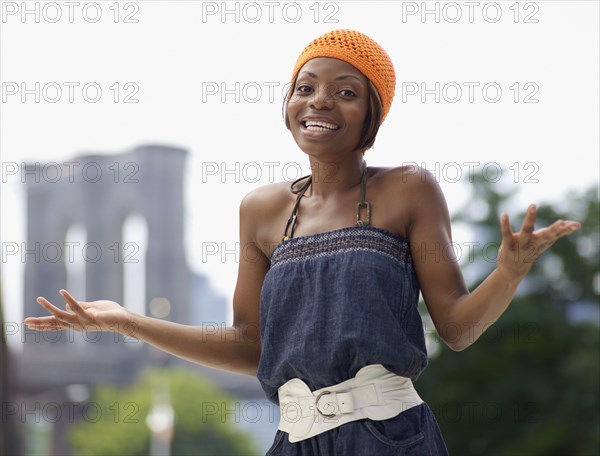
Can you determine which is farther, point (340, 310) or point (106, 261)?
point (106, 261)

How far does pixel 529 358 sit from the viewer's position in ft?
41.3

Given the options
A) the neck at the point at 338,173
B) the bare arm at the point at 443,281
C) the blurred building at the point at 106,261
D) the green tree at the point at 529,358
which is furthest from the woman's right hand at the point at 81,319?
the blurred building at the point at 106,261

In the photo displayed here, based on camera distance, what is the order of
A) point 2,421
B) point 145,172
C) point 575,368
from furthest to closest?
1. point 145,172
2. point 575,368
3. point 2,421

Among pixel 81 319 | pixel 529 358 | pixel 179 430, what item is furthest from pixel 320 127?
pixel 179 430

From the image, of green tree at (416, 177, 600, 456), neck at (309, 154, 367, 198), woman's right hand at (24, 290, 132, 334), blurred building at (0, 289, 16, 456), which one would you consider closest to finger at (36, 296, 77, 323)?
woman's right hand at (24, 290, 132, 334)

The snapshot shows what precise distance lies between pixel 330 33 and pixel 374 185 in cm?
26

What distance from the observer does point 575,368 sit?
442 inches

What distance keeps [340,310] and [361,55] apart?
409 mm

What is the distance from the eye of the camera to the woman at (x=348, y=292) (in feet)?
5.11

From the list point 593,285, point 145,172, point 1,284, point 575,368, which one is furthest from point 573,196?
point 145,172

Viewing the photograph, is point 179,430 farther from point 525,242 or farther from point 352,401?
point 525,242

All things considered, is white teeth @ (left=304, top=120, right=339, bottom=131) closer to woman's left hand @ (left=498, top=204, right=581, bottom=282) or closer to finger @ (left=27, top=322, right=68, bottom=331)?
woman's left hand @ (left=498, top=204, right=581, bottom=282)

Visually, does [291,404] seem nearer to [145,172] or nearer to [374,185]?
[374,185]

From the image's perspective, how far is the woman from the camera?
5.11 ft
